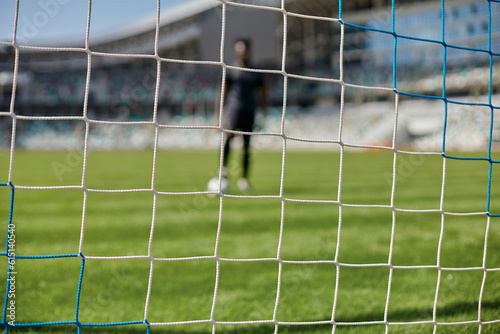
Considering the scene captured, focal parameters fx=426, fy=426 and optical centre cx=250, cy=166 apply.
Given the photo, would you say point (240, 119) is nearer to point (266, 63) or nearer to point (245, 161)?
point (245, 161)

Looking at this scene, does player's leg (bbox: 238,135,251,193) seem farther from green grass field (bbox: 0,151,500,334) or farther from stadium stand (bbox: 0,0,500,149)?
stadium stand (bbox: 0,0,500,149)

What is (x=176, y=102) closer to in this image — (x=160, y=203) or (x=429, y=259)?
(x=160, y=203)

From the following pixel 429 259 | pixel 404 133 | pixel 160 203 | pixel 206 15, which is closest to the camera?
pixel 429 259

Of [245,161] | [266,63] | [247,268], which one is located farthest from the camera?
[266,63]

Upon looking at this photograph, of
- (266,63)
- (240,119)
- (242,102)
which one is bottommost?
(240,119)

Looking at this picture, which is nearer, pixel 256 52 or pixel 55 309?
pixel 55 309

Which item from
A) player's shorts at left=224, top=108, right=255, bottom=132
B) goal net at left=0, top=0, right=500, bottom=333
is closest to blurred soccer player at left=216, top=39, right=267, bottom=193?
player's shorts at left=224, top=108, right=255, bottom=132

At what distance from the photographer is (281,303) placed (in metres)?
1.54

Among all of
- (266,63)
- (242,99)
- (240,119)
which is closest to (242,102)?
(242,99)

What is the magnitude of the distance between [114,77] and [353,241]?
27.6 meters

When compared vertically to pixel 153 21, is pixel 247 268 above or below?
below

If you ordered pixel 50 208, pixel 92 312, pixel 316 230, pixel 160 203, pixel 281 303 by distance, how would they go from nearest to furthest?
pixel 92 312 < pixel 281 303 < pixel 316 230 < pixel 50 208 < pixel 160 203

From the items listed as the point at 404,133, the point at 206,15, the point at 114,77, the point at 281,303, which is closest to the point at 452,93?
the point at 404,133

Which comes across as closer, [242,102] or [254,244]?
[254,244]
